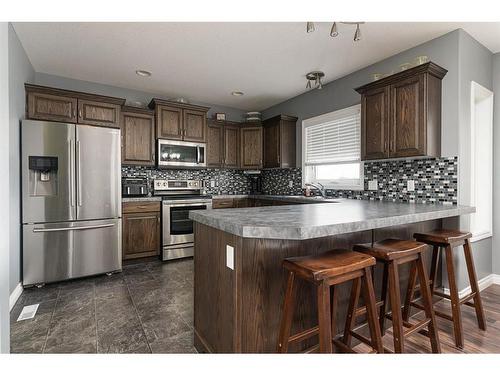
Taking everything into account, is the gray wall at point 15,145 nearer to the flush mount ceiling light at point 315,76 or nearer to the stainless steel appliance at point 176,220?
the stainless steel appliance at point 176,220

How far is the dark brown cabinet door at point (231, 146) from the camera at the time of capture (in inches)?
195

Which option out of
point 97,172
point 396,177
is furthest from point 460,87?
point 97,172

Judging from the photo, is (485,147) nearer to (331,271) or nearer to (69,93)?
(331,271)

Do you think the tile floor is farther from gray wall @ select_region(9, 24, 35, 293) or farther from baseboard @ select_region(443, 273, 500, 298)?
baseboard @ select_region(443, 273, 500, 298)

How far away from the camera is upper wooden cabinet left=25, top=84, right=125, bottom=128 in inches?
120

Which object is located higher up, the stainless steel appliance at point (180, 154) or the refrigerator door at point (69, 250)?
the stainless steel appliance at point (180, 154)

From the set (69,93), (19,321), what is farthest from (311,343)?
(69,93)

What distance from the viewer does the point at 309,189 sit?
4.27 m

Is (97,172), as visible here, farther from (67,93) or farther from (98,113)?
(67,93)

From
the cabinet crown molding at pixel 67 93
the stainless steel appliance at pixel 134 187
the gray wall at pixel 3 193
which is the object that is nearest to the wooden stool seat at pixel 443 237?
the gray wall at pixel 3 193

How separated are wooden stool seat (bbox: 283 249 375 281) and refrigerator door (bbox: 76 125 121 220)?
273 centimetres

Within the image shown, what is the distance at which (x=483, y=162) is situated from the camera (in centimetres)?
282

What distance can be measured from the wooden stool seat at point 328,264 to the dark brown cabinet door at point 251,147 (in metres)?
3.68
